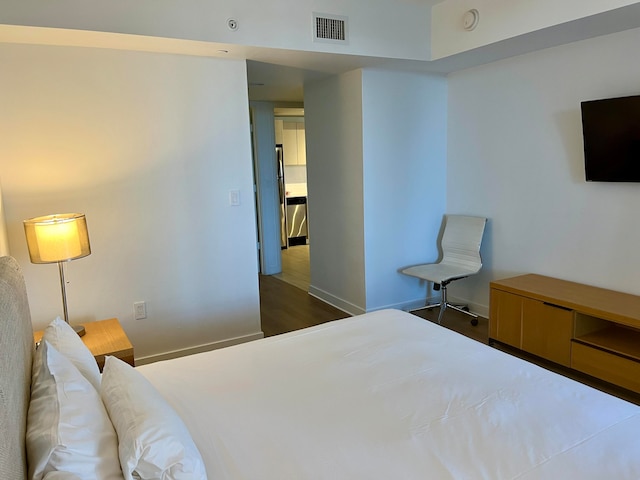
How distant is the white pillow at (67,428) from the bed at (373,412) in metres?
0.03

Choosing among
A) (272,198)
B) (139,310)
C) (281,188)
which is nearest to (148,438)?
(139,310)

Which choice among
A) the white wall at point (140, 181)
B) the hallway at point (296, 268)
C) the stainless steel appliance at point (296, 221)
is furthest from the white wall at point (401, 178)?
the stainless steel appliance at point (296, 221)

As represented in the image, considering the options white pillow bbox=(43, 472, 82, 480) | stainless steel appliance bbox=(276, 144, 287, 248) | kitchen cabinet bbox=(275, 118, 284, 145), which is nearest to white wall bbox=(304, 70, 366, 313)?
stainless steel appliance bbox=(276, 144, 287, 248)

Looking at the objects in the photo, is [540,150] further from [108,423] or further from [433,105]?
[108,423]

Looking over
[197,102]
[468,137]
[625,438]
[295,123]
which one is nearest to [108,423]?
[625,438]

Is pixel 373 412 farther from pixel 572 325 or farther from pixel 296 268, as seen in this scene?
pixel 296 268

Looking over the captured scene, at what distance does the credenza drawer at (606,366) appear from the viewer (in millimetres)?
2613

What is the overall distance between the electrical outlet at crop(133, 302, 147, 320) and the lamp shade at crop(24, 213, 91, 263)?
789 mm

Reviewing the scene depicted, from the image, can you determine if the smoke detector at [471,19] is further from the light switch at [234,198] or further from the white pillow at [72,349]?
the white pillow at [72,349]

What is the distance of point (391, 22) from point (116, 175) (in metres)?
2.28

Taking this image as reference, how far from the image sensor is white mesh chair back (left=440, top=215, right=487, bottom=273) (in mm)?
3984

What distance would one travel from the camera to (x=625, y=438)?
54.4 inches

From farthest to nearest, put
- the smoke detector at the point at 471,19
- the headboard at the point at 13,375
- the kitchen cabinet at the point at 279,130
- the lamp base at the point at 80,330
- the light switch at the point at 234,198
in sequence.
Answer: the kitchen cabinet at the point at 279,130 → the light switch at the point at 234,198 → the smoke detector at the point at 471,19 → the lamp base at the point at 80,330 → the headboard at the point at 13,375

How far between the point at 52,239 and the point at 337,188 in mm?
2591
